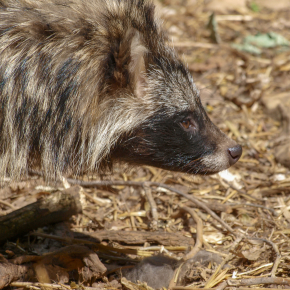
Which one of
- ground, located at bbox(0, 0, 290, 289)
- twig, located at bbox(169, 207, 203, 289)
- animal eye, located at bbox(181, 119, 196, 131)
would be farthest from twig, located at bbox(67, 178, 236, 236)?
animal eye, located at bbox(181, 119, 196, 131)

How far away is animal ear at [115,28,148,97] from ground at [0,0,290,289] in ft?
2.89

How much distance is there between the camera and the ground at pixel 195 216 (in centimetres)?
357

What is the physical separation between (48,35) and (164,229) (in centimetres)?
238

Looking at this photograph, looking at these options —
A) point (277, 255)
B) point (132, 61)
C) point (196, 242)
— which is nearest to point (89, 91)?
point (132, 61)

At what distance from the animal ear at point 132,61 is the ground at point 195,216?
0.88 meters

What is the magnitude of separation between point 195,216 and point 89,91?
75.3 inches

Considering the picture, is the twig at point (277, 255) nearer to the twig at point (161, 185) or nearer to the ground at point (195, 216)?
the ground at point (195, 216)

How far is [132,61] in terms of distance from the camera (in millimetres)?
3229

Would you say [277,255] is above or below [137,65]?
below

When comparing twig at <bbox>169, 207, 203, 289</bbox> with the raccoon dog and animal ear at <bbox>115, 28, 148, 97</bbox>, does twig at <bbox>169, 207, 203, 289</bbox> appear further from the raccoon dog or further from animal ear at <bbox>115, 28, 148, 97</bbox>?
animal ear at <bbox>115, 28, 148, 97</bbox>

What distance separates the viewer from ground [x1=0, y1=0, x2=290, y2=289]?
140 inches

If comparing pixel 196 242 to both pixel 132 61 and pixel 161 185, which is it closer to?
pixel 161 185

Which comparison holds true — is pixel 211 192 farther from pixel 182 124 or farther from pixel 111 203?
pixel 182 124

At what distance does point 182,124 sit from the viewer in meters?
3.61
